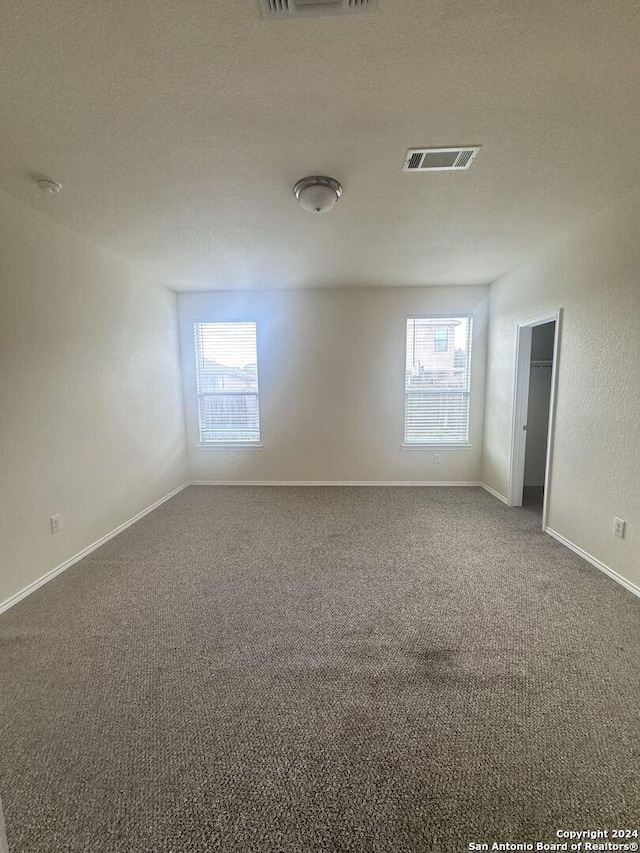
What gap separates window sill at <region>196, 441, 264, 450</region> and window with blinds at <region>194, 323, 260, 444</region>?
3 cm

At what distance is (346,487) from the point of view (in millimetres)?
4578

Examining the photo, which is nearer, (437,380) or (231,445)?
(437,380)

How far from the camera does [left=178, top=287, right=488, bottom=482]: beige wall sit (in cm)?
439

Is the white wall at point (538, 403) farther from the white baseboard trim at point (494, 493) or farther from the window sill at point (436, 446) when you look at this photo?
the window sill at point (436, 446)

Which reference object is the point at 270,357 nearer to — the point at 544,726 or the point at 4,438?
the point at 4,438

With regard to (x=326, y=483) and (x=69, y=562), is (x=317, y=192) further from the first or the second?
(x=326, y=483)

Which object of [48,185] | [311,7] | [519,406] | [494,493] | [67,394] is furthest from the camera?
[494,493]

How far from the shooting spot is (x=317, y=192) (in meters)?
2.06

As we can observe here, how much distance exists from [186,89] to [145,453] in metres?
3.28

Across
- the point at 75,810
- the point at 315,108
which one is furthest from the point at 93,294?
the point at 75,810

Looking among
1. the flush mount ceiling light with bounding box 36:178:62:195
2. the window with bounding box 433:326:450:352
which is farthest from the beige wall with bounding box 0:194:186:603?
the window with bounding box 433:326:450:352

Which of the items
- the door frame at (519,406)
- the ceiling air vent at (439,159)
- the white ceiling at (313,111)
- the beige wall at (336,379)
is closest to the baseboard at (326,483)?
the beige wall at (336,379)

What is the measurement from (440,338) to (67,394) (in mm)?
4177

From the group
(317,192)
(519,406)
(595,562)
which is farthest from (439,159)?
(595,562)
